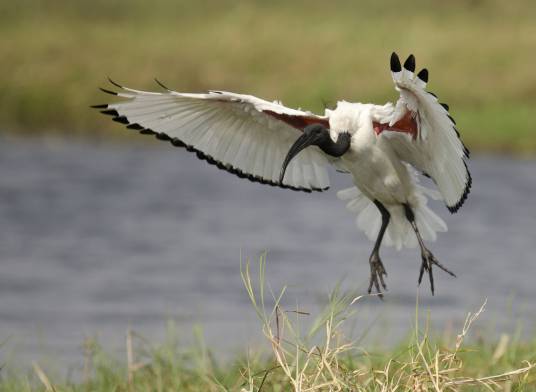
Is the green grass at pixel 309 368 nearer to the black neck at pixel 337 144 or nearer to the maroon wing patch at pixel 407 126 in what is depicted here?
the black neck at pixel 337 144

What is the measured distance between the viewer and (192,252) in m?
12.4

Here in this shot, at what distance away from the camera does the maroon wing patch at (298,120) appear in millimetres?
5285

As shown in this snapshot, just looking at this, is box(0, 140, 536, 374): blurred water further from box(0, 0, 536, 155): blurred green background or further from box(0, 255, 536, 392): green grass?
box(0, 255, 536, 392): green grass

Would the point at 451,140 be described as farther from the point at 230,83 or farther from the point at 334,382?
the point at 230,83

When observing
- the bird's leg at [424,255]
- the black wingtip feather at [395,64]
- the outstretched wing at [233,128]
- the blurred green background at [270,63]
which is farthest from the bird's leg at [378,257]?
the blurred green background at [270,63]

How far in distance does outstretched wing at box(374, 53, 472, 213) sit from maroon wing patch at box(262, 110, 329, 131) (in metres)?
0.22

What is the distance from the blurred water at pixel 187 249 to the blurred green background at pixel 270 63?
848mm

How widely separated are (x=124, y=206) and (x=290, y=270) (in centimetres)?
329

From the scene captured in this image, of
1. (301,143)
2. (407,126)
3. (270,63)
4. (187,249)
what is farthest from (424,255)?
(270,63)

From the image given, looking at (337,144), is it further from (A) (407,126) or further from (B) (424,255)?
(B) (424,255)

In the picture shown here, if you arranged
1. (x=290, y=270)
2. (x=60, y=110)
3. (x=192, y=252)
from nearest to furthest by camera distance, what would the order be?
(x=290, y=270)
(x=192, y=252)
(x=60, y=110)

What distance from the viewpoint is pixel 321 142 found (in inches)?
203

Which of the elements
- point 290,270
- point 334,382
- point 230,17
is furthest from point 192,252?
point 230,17

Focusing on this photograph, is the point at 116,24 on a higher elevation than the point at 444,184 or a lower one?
higher
